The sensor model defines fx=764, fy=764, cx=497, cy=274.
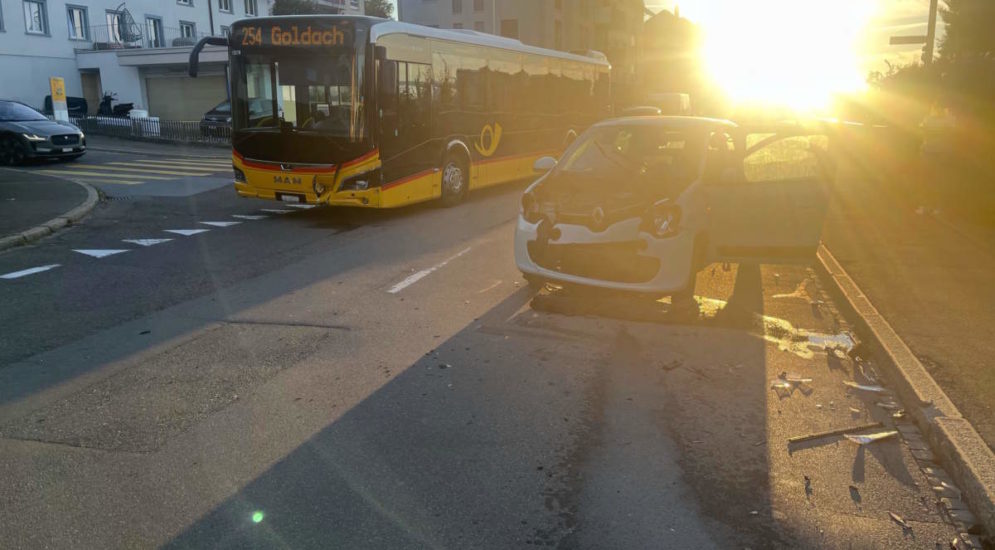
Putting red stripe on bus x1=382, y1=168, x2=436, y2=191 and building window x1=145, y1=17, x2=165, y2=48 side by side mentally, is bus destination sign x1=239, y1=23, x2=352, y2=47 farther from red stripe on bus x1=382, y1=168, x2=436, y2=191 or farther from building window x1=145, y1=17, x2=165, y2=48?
building window x1=145, y1=17, x2=165, y2=48

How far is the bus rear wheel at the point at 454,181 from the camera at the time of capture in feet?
47.4

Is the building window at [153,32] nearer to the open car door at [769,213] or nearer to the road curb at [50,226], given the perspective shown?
the road curb at [50,226]

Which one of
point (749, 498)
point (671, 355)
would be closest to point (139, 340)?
point (671, 355)

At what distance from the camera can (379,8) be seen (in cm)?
8481

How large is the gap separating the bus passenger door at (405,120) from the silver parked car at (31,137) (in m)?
13.8

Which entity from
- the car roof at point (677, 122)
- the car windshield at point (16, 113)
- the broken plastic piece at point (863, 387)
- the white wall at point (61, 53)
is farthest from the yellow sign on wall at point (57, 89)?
the broken plastic piece at point (863, 387)

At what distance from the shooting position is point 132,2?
46500mm

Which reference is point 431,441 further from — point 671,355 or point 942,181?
point 942,181

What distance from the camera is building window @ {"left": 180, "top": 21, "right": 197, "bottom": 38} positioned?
50.2 metres

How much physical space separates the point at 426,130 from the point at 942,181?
10.3 meters

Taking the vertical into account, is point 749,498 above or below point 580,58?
below

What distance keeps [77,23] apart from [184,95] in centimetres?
760

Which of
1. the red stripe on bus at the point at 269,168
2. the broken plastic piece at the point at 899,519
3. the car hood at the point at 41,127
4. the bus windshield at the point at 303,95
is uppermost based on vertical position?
the bus windshield at the point at 303,95

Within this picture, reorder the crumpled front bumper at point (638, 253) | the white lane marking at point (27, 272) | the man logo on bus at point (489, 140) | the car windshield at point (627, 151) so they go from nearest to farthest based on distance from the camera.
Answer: the crumpled front bumper at point (638, 253)
the car windshield at point (627, 151)
the white lane marking at point (27, 272)
the man logo on bus at point (489, 140)
